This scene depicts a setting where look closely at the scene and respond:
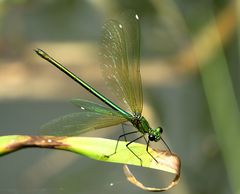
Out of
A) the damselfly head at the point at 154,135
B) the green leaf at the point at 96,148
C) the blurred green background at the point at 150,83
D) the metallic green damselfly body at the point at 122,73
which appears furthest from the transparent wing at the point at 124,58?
the blurred green background at the point at 150,83

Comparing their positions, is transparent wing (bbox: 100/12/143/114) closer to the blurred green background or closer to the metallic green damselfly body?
the metallic green damselfly body

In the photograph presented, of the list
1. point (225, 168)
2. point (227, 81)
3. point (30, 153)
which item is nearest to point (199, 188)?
point (225, 168)

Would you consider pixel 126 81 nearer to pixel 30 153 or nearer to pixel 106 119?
pixel 106 119

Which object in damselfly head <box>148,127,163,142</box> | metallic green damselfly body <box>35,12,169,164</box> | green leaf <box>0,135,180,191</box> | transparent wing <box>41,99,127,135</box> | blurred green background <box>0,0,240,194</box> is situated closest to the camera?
green leaf <box>0,135,180,191</box>

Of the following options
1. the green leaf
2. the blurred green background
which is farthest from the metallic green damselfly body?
the blurred green background

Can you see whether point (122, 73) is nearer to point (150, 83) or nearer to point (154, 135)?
point (154, 135)
